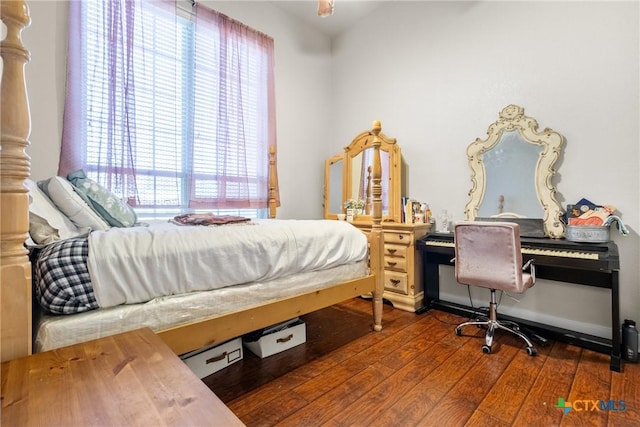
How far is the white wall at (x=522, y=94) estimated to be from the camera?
218cm

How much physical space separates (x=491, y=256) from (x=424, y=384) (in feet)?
3.25

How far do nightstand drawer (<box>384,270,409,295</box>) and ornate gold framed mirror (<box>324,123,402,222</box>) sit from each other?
0.59 meters

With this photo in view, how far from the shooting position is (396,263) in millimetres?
3027

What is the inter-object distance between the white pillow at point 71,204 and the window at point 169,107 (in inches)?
34.8

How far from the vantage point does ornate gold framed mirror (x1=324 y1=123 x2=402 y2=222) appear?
10.8 ft

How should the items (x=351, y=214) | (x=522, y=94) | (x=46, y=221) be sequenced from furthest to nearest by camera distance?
(x=351, y=214), (x=522, y=94), (x=46, y=221)

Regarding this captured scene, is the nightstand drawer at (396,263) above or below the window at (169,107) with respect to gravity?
below

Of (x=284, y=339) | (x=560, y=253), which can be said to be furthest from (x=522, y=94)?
(x=284, y=339)

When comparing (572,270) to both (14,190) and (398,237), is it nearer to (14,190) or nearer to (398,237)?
(398,237)

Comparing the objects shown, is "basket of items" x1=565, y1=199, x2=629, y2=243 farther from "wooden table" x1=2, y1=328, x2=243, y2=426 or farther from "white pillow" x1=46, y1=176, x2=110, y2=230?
"white pillow" x1=46, y1=176, x2=110, y2=230

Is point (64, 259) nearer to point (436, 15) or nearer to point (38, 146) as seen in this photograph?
point (38, 146)

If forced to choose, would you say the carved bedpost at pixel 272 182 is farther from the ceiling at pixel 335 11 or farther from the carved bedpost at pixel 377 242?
the ceiling at pixel 335 11

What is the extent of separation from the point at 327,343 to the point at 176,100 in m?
2.53

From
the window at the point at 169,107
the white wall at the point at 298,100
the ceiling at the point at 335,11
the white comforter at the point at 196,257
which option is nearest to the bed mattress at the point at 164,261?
the white comforter at the point at 196,257
